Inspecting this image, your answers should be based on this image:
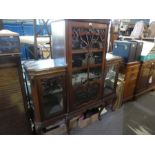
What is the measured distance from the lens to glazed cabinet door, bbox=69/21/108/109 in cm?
134

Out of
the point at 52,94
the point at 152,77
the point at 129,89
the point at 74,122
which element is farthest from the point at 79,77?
the point at 152,77

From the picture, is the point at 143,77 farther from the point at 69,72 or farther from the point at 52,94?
the point at 52,94

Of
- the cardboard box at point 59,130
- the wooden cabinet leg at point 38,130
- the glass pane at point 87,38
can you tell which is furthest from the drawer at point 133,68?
the wooden cabinet leg at point 38,130

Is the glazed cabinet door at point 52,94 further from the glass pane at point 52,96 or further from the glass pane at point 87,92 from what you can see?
the glass pane at point 87,92

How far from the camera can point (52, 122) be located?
59.6 inches

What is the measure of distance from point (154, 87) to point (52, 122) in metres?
2.78

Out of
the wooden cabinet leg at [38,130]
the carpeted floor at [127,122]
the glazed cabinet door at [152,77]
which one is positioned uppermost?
the glazed cabinet door at [152,77]

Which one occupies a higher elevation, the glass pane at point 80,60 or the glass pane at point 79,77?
the glass pane at point 80,60

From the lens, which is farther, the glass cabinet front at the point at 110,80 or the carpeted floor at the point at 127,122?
the glass cabinet front at the point at 110,80

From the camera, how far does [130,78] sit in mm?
2320

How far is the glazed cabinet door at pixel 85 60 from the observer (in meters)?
1.34

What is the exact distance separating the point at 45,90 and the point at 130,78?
1.68 m

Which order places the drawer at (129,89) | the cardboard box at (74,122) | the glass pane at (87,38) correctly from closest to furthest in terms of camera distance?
the glass pane at (87,38) < the cardboard box at (74,122) < the drawer at (129,89)
